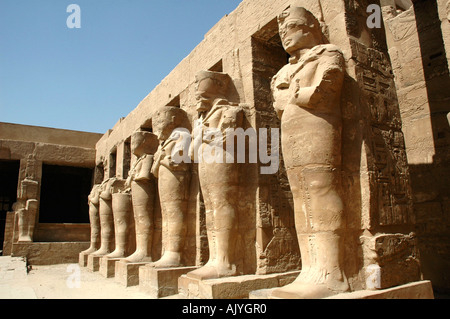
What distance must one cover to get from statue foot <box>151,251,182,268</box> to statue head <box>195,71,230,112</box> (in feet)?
5.96

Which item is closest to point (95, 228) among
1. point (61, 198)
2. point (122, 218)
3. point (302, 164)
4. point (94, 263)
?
point (94, 263)

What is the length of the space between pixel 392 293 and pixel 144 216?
12.4 feet

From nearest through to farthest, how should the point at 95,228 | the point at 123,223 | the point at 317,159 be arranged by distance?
the point at 317,159 < the point at 123,223 < the point at 95,228

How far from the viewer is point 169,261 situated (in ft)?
15.2

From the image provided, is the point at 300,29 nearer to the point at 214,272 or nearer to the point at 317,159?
the point at 317,159

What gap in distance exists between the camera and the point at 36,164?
10734mm

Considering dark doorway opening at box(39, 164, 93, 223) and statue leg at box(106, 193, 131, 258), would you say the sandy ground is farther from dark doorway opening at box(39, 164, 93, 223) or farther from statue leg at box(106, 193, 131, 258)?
dark doorway opening at box(39, 164, 93, 223)

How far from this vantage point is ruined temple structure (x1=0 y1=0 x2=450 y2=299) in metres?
2.99

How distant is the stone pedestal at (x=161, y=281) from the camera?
4273 millimetres

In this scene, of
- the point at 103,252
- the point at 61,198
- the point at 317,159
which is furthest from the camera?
the point at 61,198

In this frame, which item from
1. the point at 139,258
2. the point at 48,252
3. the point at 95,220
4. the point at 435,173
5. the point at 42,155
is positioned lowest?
the point at 139,258

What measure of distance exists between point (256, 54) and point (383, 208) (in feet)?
7.76

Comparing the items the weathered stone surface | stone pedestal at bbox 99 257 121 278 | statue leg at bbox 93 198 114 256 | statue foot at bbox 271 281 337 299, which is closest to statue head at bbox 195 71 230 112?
statue foot at bbox 271 281 337 299
